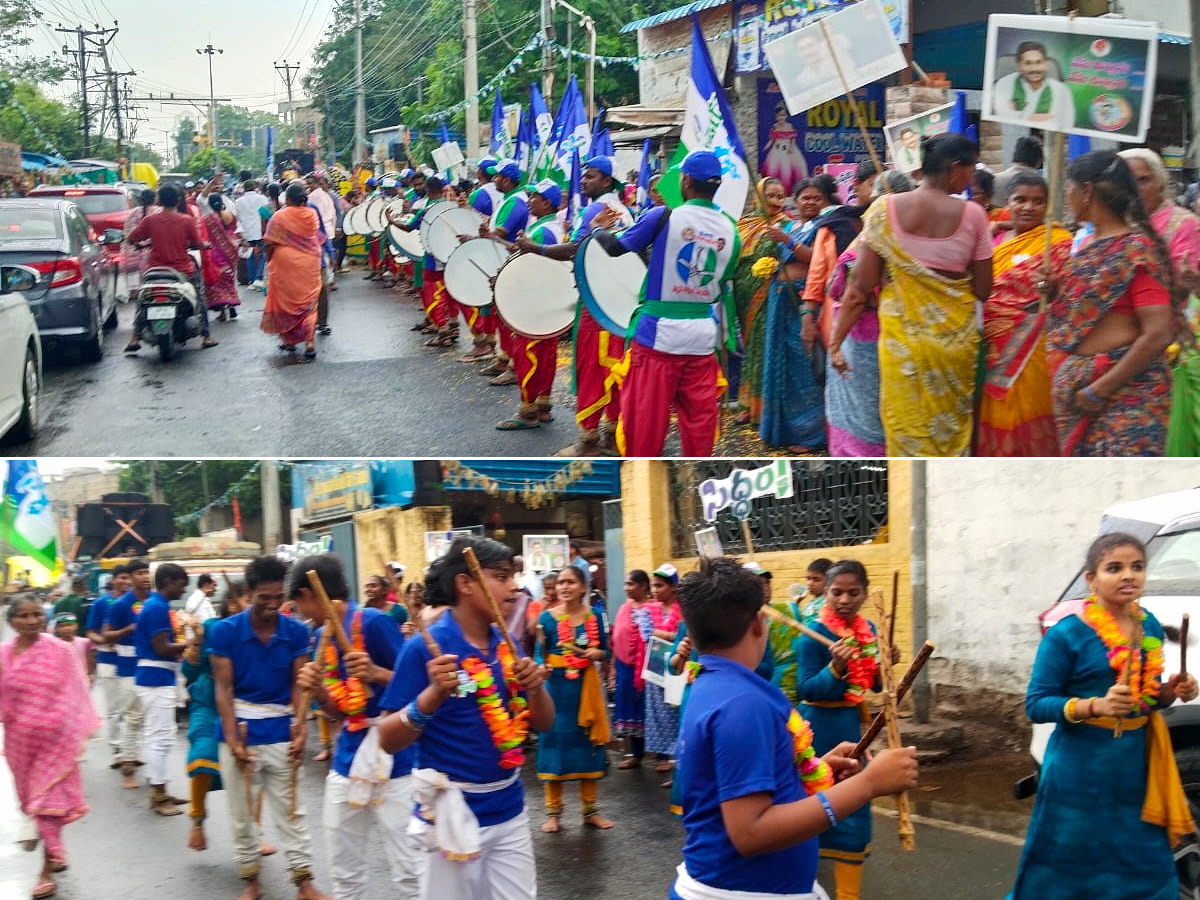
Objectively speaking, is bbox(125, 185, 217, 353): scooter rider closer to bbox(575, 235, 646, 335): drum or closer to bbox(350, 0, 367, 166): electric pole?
bbox(350, 0, 367, 166): electric pole

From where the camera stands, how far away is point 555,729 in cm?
600

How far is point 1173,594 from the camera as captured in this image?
157 inches

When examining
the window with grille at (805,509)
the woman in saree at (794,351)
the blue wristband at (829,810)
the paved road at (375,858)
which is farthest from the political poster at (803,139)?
the blue wristband at (829,810)

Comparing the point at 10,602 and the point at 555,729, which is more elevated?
the point at 10,602

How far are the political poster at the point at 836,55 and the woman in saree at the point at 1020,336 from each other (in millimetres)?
850

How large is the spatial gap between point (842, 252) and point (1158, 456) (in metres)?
1.83

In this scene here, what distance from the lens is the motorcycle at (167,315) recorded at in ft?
22.7

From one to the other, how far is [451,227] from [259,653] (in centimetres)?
451

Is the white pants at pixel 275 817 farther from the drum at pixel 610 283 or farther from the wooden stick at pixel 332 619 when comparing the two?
the drum at pixel 610 283

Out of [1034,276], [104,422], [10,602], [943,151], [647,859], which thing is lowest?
[647,859]

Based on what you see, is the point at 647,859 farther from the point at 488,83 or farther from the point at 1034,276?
the point at 488,83

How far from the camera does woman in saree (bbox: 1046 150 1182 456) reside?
4.27 m

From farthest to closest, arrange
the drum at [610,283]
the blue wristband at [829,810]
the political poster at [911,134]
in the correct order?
the political poster at [911,134], the drum at [610,283], the blue wristband at [829,810]

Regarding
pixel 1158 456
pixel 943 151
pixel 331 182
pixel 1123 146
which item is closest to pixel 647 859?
pixel 1158 456
